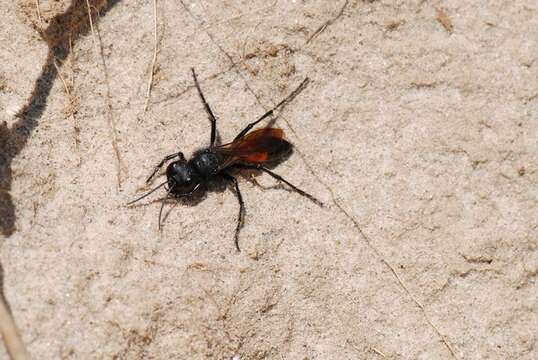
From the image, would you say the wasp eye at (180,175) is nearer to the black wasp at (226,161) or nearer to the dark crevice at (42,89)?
the black wasp at (226,161)

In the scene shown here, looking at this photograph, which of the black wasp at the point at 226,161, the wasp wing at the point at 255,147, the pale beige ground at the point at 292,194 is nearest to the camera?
the pale beige ground at the point at 292,194

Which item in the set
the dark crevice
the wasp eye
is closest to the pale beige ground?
the dark crevice

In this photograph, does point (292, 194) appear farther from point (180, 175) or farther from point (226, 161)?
point (180, 175)

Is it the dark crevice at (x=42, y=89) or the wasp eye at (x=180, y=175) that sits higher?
the dark crevice at (x=42, y=89)

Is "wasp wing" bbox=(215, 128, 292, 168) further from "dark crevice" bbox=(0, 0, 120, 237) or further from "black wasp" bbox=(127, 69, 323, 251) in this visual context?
"dark crevice" bbox=(0, 0, 120, 237)

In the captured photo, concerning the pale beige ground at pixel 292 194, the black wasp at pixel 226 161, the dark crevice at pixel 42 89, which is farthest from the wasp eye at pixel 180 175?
the dark crevice at pixel 42 89

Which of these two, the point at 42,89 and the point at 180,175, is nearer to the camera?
the point at 180,175

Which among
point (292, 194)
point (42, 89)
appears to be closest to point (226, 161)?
A: point (292, 194)
